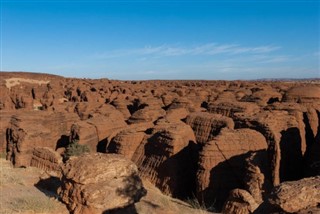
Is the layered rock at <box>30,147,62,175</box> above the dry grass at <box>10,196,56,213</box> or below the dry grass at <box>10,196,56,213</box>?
below

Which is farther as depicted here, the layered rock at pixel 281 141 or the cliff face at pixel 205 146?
the layered rock at pixel 281 141

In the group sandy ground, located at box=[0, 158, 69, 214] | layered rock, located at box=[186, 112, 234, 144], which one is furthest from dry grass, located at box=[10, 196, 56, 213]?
layered rock, located at box=[186, 112, 234, 144]

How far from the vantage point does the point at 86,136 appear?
20203mm

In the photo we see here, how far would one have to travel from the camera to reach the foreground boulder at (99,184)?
8.90 m

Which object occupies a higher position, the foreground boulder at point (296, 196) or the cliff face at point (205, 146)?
the foreground boulder at point (296, 196)

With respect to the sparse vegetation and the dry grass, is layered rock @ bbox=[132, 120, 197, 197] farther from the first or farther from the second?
the dry grass

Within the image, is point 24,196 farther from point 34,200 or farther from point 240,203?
point 240,203

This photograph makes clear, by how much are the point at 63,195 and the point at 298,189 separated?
554 cm

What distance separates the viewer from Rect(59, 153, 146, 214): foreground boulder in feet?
29.2

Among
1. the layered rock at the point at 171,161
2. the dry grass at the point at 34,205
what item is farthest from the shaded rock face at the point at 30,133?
the dry grass at the point at 34,205

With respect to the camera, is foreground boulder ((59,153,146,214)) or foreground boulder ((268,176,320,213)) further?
foreground boulder ((59,153,146,214))

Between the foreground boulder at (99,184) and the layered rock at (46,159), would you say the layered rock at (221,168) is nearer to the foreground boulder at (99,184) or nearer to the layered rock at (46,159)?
the foreground boulder at (99,184)

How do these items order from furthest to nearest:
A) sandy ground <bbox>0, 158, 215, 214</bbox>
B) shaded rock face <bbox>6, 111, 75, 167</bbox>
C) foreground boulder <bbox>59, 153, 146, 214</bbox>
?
shaded rock face <bbox>6, 111, 75, 167</bbox> → sandy ground <bbox>0, 158, 215, 214</bbox> → foreground boulder <bbox>59, 153, 146, 214</bbox>

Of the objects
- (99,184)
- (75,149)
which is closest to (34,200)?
(99,184)
